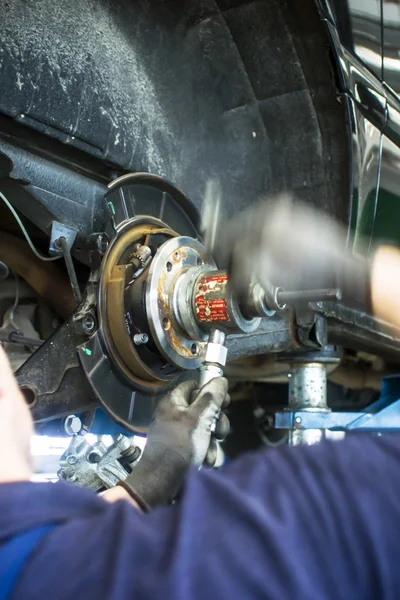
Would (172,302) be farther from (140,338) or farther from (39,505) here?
(39,505)

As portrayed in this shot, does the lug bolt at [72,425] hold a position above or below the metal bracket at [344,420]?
below

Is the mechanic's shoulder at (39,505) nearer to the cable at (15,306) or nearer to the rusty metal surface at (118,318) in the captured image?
the rusty metal surface at (118,318)

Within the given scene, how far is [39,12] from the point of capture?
0.86m

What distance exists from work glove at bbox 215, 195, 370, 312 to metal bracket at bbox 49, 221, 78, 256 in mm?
237

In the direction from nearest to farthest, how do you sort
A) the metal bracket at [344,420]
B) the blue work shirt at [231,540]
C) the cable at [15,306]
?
1. the blue work shirt at [231,540]
2. the cable at [15,306]
3. the metal bracket at [344,420]

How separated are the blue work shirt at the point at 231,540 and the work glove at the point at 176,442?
1.24ft

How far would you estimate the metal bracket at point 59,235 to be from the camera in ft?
2.87

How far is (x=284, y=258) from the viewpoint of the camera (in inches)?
36.6

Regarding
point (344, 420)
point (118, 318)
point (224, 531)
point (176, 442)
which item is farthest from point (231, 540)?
point (344, 420)

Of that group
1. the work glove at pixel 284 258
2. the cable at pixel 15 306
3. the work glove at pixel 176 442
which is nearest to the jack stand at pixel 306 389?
the work glove at pixel 284 258

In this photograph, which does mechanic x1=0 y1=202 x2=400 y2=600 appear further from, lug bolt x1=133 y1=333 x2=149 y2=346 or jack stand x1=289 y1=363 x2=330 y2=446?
jack stand x1=289 y1=363 x2=330 y2=446

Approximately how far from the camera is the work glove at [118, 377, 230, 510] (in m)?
0.72

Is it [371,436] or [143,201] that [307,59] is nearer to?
[143,201]

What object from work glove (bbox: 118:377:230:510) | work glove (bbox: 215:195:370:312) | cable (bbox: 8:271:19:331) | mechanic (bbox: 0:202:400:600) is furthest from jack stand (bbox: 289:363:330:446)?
mechanic (bbox: 0:202:400:600)
